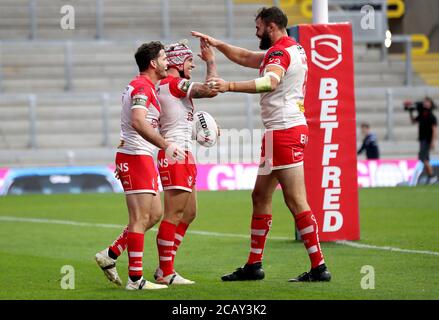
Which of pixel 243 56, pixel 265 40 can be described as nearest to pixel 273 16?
pixel 265 40

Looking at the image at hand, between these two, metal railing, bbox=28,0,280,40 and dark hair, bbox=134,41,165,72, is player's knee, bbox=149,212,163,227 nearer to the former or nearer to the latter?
dark hair, bbox=134,41,165,72

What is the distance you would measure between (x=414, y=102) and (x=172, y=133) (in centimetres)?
2108

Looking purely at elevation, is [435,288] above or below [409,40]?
below

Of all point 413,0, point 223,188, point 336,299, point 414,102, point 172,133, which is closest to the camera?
point 336,299

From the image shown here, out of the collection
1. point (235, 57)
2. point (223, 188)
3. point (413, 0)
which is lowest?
A: point (223, 188)

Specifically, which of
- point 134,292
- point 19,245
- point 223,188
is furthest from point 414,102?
point 134,292

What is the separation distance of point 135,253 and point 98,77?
21.9 m

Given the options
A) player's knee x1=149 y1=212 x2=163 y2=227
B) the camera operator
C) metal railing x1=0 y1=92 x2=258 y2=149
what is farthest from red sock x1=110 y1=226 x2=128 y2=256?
the camera operator

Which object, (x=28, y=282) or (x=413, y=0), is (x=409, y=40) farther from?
(x=28, y=282)

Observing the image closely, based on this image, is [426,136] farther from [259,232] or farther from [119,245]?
[119,245]

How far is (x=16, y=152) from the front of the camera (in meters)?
28.0

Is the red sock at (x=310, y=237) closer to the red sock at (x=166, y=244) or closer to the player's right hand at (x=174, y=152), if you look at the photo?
the red sock at (x=166, y=244)

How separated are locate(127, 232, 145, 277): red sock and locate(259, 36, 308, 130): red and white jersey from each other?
1.80 metres

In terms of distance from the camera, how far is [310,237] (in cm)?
1064
